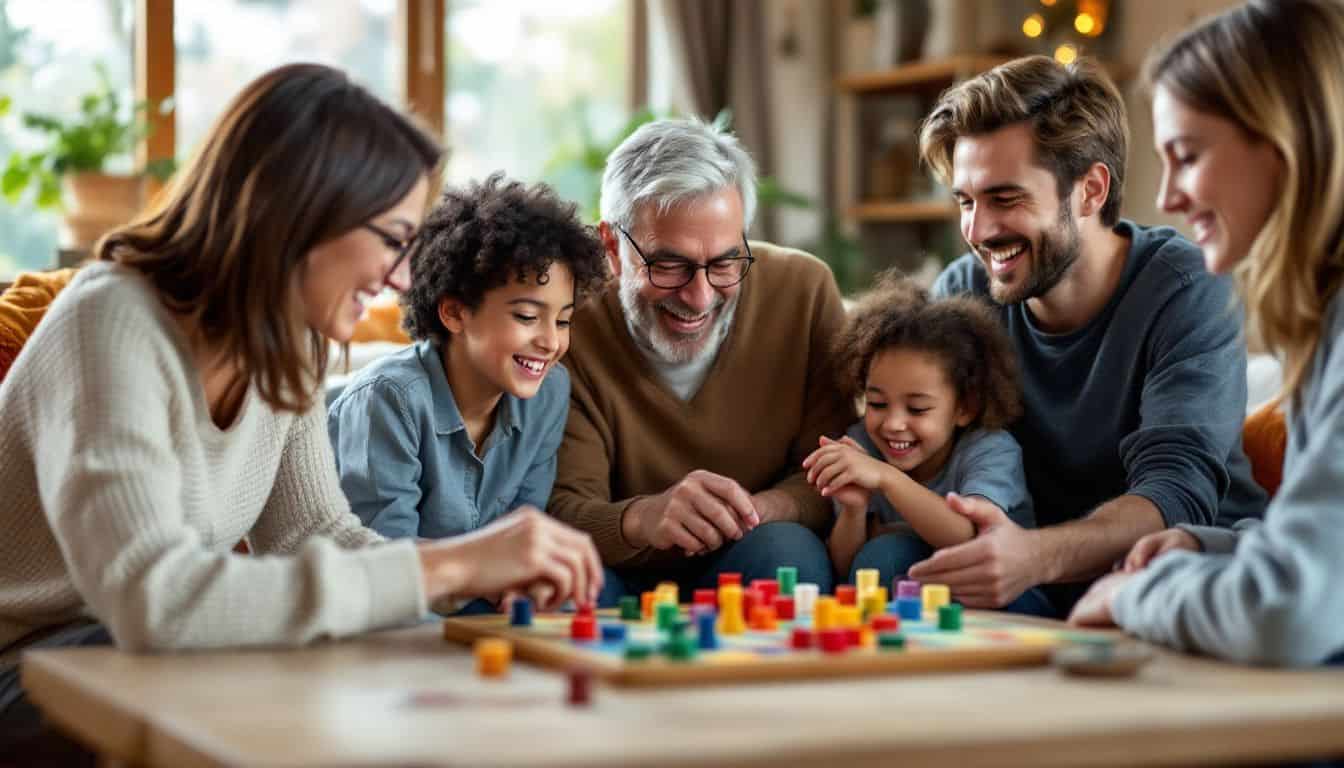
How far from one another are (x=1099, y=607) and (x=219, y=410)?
1.08 meters

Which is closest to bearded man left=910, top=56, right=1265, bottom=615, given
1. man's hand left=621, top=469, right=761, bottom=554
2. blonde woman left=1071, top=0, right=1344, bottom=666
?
man's hand left=621, top=469, right=761, bottom=554

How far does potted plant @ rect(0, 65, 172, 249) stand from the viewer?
4.23 meters

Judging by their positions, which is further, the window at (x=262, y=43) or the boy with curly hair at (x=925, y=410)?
the window at (x=262, y=43)

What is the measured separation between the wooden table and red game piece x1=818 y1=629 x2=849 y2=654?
0.08 m

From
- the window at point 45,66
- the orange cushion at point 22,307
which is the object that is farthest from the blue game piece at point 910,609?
the window at point 45,66

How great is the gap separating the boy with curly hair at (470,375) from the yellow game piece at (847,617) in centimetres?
78

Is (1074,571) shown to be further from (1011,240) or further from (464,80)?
(464,80)

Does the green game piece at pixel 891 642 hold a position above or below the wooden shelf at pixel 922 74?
below

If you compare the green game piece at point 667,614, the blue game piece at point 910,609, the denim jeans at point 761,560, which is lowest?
the denim jeans at point 761,560

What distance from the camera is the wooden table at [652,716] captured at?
1.10 meters

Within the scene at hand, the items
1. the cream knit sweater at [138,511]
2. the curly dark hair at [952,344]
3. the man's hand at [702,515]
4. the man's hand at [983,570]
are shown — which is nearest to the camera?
the cream knit sweater at [138,511]

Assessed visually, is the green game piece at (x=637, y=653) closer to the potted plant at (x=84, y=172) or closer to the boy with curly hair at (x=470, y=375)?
the boy with curly hair at (x=470, y=375)

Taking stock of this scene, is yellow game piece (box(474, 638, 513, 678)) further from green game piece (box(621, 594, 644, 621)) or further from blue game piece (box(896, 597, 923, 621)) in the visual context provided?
blue game piece (box(896, 597, 923, 621))

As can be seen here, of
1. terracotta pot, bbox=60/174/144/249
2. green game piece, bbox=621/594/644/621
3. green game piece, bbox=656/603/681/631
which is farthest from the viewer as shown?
terracotta pot, bbox=60/174/144/249
